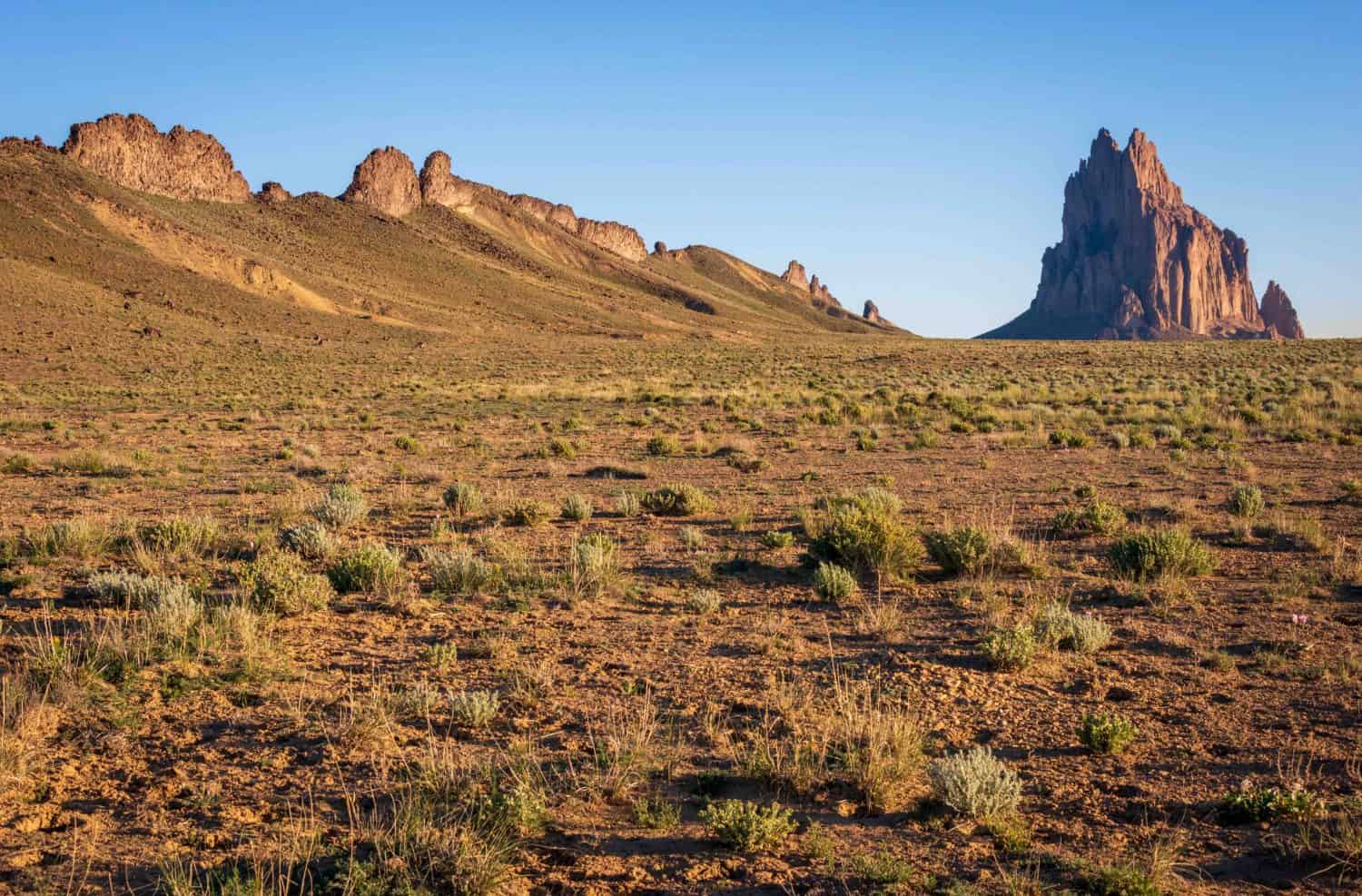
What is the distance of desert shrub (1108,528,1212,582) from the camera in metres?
8.05

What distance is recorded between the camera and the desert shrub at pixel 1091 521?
9.90 meters

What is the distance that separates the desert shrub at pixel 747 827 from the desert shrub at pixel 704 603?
3.40m

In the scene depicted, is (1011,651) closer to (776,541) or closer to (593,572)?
(593,572)

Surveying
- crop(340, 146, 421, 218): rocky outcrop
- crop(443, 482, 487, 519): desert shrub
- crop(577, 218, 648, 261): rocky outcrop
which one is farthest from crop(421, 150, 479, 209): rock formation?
crop(443, 482, 487, 519): desert shrub

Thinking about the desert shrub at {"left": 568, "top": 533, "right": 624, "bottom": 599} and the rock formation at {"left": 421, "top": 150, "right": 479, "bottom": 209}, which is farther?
the rock formation at {"left": 421, "top": 150, "right": 479, "bottom": 209}

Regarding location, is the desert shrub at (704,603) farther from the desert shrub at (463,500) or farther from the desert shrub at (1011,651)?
the desert shrub at (463,500)

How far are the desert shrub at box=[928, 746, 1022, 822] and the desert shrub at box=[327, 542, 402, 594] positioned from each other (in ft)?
17.7

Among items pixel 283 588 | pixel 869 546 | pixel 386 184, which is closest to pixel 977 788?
pixel 869 546

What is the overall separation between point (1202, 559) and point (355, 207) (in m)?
123

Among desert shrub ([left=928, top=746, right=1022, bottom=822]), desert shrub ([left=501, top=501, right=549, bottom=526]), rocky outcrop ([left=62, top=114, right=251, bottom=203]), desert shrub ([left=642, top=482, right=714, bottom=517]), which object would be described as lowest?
desert shrub ([left=928, top=746, right=1022, bottom=822])

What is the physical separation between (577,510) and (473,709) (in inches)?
244

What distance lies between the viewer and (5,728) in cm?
470

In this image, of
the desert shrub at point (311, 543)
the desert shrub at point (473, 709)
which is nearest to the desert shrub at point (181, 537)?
the desert shrub at point (311, 543)

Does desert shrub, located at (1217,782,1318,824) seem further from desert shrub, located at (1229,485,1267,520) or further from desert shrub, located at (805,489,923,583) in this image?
desert shrub, located at (1229,485,1267,520)
